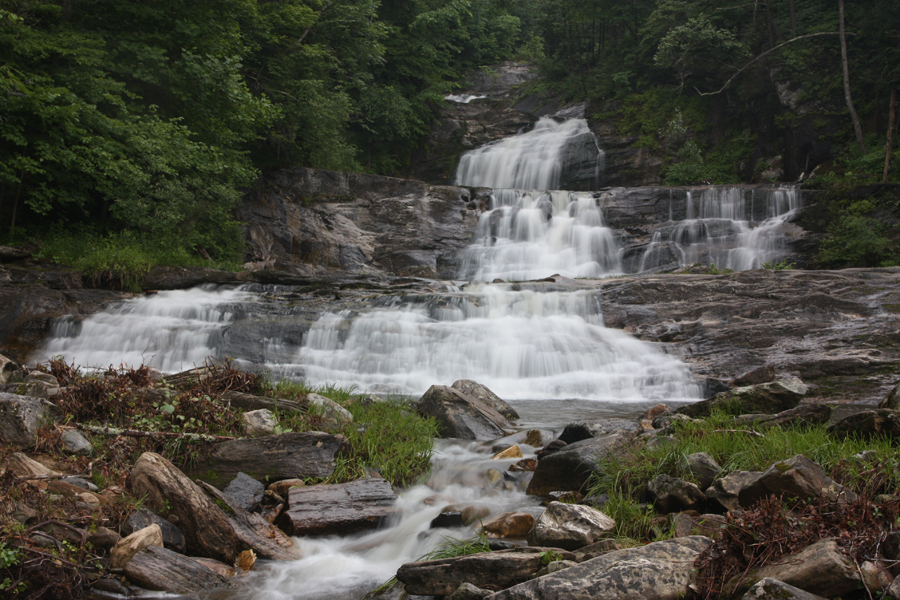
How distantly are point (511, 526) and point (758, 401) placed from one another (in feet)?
11.2

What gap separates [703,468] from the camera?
12.6 ft

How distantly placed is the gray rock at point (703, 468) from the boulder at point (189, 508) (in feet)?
10.5

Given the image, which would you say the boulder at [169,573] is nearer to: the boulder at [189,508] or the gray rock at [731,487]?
the boulder at [189,508]

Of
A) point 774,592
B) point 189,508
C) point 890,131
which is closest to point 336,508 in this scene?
point 189,508

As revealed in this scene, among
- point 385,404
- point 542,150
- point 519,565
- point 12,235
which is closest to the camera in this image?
point 519,565

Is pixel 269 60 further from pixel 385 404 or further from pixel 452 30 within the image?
pixel 385 404

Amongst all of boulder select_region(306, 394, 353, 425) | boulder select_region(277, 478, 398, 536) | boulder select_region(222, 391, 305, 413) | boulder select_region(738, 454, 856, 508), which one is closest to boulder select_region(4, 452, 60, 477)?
boulder select_region(277, 478, 398, 536)

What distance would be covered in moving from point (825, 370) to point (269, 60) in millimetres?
21115

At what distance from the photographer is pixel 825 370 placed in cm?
861

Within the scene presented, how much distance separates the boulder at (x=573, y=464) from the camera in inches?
175

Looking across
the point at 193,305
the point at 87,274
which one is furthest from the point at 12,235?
the point at 193,305

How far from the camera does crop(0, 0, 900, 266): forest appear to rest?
14062 mm

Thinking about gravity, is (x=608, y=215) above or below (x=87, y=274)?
above

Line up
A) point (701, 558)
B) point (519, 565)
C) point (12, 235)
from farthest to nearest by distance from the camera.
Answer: point (12, 235) < point (519, 565) < point (701, 558)
